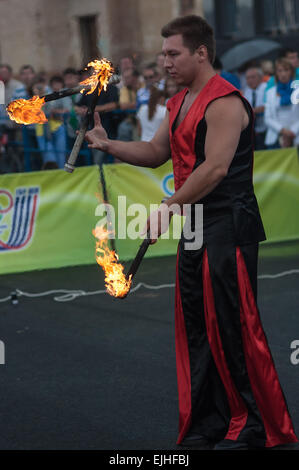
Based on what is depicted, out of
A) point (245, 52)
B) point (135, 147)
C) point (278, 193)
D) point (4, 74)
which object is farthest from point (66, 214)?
point (245, 52)

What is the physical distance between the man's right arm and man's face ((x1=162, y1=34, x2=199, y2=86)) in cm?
32

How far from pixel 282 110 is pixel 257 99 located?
104cm

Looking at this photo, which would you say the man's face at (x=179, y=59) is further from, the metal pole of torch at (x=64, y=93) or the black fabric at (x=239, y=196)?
the metal pole of torch at (x=64, y=93)

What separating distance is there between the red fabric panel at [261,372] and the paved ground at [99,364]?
1.21 ft

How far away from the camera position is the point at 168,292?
8.67 metres

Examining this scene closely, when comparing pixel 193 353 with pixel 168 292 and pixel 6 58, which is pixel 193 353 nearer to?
pixel 168 292

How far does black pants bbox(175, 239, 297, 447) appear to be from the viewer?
4.37 m

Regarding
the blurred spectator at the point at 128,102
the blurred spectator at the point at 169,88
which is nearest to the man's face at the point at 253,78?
the blurred spectator at the point at 128,102

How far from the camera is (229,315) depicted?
172 inches

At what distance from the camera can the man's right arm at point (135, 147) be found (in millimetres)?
4449

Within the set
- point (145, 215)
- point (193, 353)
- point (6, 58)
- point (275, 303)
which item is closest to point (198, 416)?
point (193, 353)

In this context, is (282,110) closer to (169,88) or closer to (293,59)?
(293,59)

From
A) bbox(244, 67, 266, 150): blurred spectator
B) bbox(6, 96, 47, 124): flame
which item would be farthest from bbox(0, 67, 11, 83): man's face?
bbox(6, 96, 47, 124): flame

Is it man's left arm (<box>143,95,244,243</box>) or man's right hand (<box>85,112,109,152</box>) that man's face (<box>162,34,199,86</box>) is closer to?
man's left arm (<box>143,95,244,243</box>)
